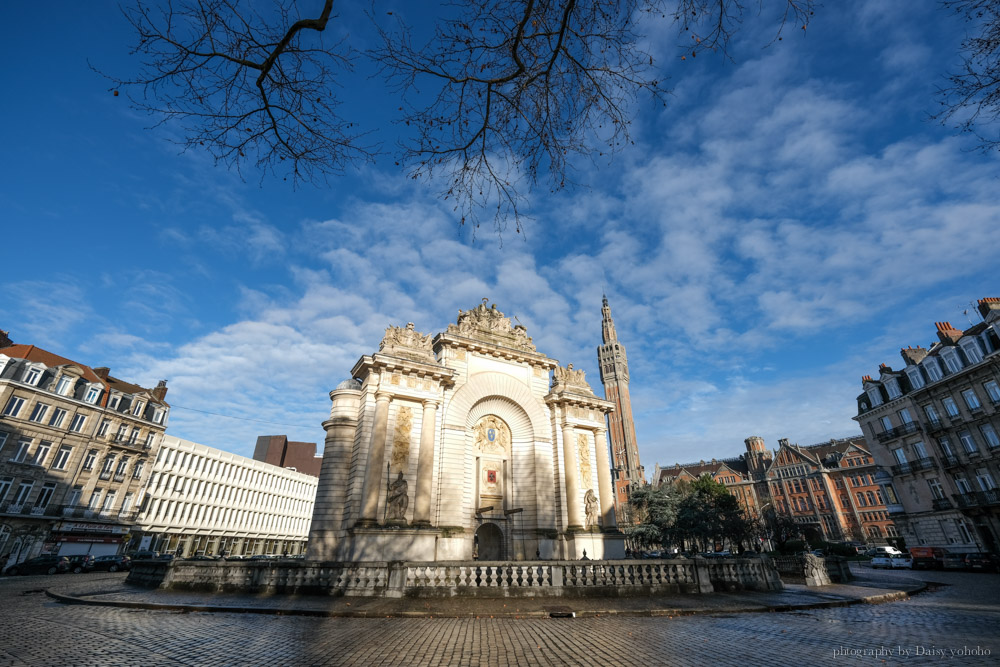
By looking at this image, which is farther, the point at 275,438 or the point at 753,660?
the point at 275,438

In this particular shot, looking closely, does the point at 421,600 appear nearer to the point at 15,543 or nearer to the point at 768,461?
the point at 15,543

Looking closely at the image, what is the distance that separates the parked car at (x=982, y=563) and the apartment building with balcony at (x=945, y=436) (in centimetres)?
524

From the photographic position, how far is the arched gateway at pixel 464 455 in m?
22.9

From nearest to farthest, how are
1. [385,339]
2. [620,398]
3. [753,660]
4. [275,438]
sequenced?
[753,660] < [385,339] < [275,438] < [620,398]

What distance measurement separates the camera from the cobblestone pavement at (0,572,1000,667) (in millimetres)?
6836

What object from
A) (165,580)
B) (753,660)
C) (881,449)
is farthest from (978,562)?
(165,580)

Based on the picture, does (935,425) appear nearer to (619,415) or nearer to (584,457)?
(584,457)

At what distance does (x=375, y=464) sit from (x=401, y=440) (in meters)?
1.91

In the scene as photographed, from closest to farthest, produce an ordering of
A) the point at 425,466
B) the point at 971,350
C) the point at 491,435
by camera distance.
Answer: the point at 425,466 < the point at 491,435 < the point at 971,350

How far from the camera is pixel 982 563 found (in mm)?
26422

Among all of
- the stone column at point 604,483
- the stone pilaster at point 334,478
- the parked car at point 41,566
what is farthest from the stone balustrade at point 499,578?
the parked car at point 41,566

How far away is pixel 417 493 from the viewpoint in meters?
23.2

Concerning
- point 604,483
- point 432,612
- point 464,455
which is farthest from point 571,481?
point 432,612

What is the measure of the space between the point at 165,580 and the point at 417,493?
10533mm
